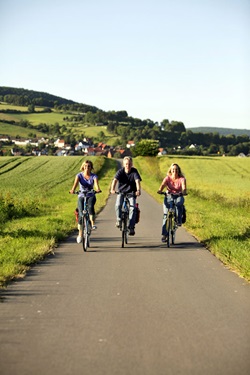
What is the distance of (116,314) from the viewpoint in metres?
6.07

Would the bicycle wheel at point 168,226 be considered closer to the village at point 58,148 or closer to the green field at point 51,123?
the village at point 58,148

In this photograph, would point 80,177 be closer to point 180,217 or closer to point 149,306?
point 180,217

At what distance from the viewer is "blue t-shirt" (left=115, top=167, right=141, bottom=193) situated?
12172 mm

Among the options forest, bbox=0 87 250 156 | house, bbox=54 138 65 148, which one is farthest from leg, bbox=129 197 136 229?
house, bbox=54 138 65 148

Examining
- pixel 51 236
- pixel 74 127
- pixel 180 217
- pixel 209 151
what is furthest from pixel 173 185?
pixel 74 127

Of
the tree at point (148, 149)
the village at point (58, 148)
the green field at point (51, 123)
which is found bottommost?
the village at point (58, 148)

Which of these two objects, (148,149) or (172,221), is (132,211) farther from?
(148,149)

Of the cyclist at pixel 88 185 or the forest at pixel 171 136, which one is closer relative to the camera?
the cyclist at pixel 88 185

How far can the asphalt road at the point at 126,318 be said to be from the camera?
4492mm

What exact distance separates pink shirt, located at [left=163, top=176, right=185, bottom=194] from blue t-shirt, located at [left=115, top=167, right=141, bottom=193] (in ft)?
2.49

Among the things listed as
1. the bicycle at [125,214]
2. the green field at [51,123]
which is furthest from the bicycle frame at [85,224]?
the green field at [51,123]

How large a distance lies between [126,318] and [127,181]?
21.3 ft

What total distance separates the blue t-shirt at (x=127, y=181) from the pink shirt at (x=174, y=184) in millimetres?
760

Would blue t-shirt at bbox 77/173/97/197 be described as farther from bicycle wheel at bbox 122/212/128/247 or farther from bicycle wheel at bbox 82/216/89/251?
bicycle wheel at bbox 122/212/128/247
